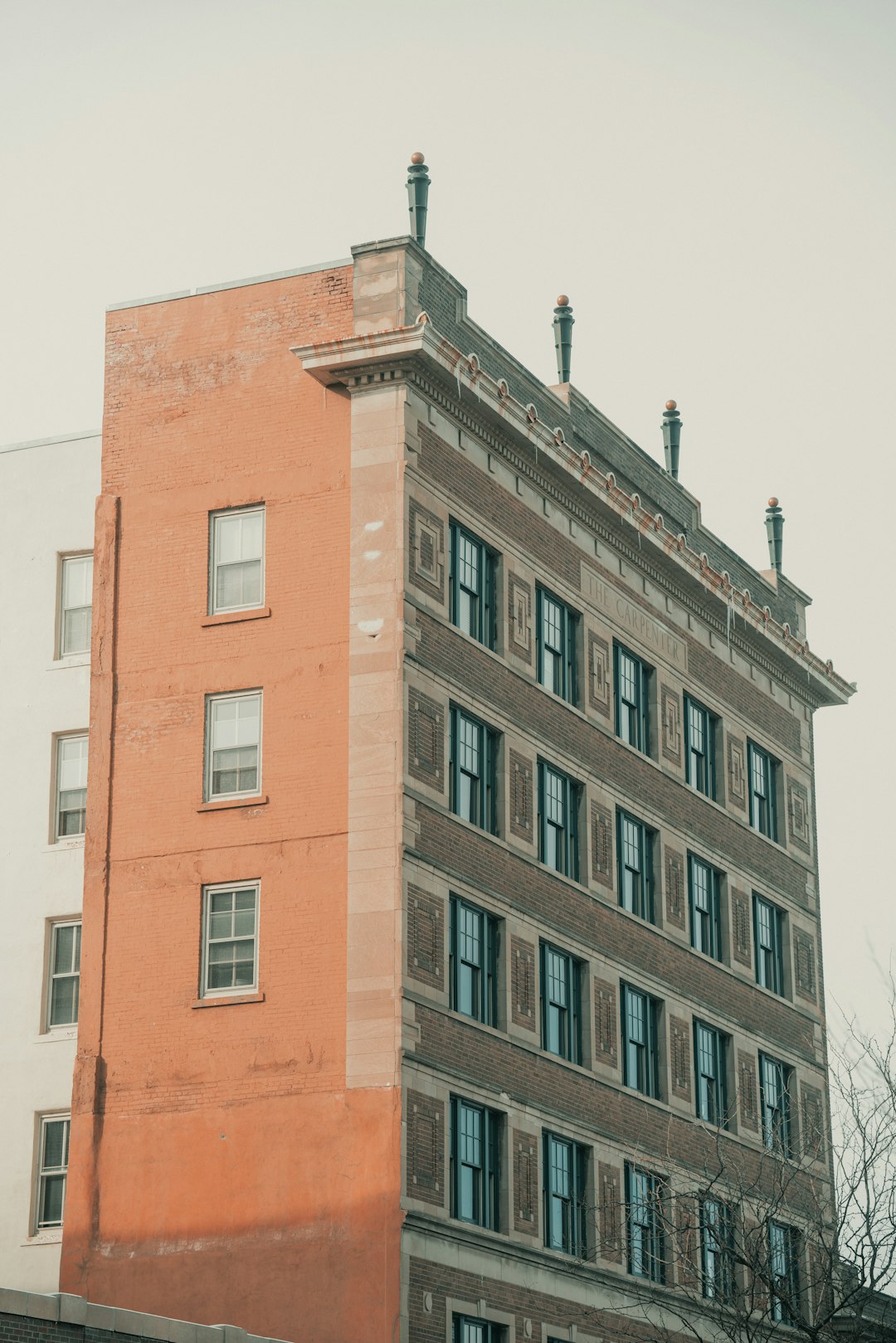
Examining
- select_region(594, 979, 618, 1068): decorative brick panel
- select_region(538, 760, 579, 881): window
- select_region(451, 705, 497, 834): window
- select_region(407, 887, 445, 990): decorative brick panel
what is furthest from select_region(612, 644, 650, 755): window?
select_region(407, 887, 445, 990): decorative brick panel

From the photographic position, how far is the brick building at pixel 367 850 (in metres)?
37.6

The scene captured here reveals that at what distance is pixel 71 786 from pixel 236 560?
215 inches

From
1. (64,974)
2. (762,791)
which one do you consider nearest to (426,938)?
(64,974)

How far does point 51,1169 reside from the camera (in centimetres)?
4147

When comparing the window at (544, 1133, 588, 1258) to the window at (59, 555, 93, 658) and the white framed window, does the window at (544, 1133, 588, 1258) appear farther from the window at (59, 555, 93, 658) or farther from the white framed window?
the window at (59, 555, 93, 658)

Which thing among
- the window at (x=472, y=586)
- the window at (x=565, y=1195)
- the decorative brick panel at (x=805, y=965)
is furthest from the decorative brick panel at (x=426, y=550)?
the decorative brick panel at (x=805, y=965)

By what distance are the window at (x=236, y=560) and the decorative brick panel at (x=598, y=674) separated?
7.73m

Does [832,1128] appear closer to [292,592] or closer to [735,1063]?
[735,1063]

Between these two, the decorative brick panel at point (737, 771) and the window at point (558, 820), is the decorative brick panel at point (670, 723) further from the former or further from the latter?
the window at point (558, 820)

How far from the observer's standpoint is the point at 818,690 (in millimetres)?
56562

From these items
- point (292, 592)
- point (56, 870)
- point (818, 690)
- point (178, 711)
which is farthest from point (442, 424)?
point (818, 690)

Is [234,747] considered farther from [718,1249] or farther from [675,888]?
[718,1249]

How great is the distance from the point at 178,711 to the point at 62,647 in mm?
4314

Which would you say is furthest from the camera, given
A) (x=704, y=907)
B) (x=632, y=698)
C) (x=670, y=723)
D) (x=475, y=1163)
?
(x=704, y=907)
